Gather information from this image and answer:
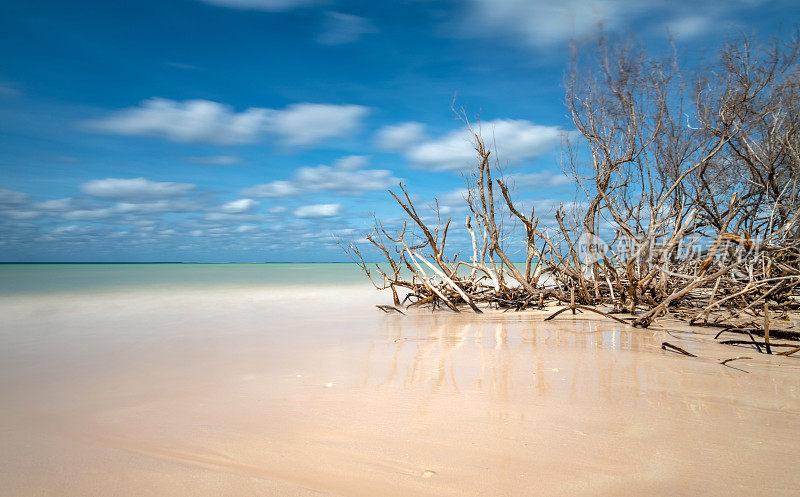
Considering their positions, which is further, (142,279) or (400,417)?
(142,279)

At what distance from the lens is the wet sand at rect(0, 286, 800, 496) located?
65.6 inches

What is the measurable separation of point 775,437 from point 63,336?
6.14 metres

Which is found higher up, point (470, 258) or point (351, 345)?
point (470, 258)

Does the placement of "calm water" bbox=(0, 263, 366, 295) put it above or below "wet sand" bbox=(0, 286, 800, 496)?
above

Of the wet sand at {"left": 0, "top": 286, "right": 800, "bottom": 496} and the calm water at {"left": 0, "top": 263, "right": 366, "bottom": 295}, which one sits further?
the calm water at {"left": 0, "top": 263, "right": 366, "bottom": 295}

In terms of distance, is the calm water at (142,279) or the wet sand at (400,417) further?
the calm water at (142,279)

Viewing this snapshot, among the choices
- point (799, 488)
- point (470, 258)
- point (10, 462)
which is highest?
point (470, 258)

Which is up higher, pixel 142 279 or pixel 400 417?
pixel 142 279

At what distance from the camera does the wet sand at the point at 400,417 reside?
167 centimetres

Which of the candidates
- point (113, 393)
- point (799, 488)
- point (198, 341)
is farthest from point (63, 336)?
point (799, 488)

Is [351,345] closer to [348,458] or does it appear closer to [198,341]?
[198,341]

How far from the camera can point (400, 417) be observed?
2.28 meters

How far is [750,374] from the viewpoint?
2.96 m

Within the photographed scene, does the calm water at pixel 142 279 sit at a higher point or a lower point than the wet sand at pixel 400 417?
higher
